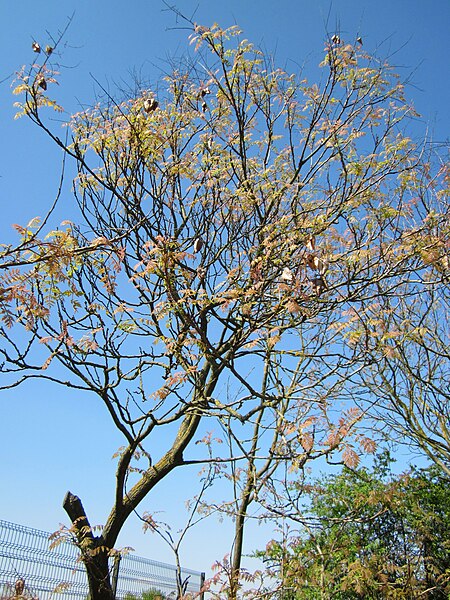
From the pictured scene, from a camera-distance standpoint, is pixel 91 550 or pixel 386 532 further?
pixel 386 532

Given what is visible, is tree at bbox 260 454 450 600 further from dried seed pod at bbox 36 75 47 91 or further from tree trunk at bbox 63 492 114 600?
dried seed pod at bbox 36 75 47 91

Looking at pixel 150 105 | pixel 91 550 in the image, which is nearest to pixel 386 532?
pixel 91 550

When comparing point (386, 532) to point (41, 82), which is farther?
point (386, 532)

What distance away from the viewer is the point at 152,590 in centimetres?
779

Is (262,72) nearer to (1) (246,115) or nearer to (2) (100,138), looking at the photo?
(1) (246,115)

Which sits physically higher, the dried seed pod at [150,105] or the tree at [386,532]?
the dried seed pod at [150,105]

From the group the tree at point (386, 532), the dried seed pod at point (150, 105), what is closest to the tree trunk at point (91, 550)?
the tree at point (386, 532)

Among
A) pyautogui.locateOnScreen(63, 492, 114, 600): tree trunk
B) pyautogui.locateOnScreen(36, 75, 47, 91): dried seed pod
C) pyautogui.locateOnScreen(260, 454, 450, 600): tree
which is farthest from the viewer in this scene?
pyautogui.locateOnScreen(260, 454, 450, 600): tree

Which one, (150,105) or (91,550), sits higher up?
(150,105)

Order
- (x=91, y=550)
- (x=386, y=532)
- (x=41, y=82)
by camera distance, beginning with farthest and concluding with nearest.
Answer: (x=386, y=532) → (x=91, y=550) → (x=41, y=82)

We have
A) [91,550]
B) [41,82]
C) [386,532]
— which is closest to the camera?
[41,82]

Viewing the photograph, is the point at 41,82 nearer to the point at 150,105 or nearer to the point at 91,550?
the point at 150,105

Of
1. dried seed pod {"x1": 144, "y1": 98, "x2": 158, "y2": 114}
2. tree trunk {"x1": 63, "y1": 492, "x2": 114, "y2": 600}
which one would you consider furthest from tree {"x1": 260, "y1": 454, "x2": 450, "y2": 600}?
dried seed pod {"x1": 144, "y1": 98, "x2": 158, "y2": 114}

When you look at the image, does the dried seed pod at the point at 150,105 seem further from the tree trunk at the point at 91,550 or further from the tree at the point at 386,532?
the tree at the point at 386,532
